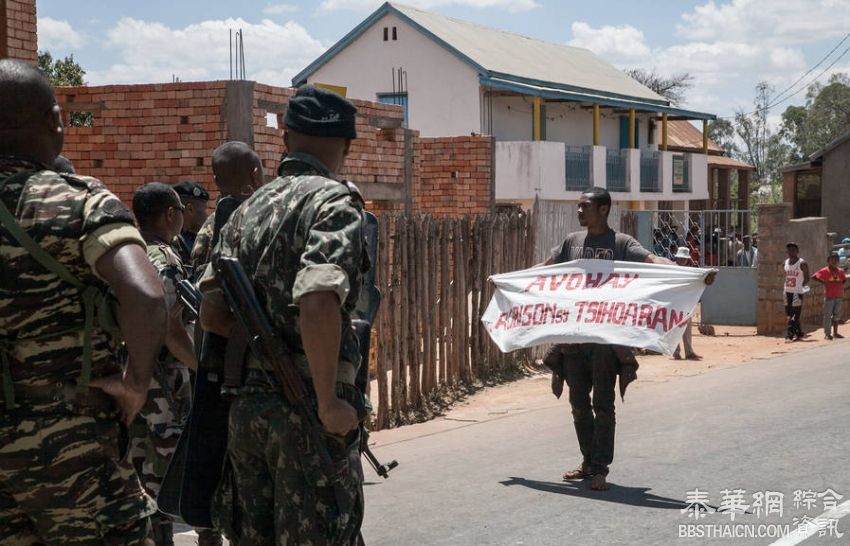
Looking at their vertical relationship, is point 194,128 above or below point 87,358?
above

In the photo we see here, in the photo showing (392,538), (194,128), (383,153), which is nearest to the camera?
(392,538)

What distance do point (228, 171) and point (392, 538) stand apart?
2.21 m

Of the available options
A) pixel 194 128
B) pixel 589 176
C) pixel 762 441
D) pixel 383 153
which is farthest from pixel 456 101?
pixel 762 441

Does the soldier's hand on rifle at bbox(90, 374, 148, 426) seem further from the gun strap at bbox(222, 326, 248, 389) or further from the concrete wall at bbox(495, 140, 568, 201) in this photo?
the concrete wall at bbox(495, 140, 568, 201)

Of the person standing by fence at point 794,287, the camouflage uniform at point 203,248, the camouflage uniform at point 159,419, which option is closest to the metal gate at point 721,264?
the person standing by fence at point 794,287

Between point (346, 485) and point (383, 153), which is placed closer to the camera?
point (346, 485)

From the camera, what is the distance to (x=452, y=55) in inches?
1270

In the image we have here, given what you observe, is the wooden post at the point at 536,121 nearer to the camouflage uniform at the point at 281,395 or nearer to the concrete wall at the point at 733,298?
the concrete wall at the point at 733,298

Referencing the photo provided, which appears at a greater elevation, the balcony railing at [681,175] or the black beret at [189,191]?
the balcony railing at [681,175]

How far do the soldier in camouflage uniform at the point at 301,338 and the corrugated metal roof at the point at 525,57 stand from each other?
2863 cm

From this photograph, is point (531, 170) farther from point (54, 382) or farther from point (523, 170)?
point (54, 382)

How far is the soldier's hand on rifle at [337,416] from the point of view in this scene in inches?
125

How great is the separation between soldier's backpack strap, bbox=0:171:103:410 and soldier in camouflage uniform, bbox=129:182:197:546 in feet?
5.19

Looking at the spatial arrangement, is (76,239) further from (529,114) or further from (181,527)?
(529,114)
